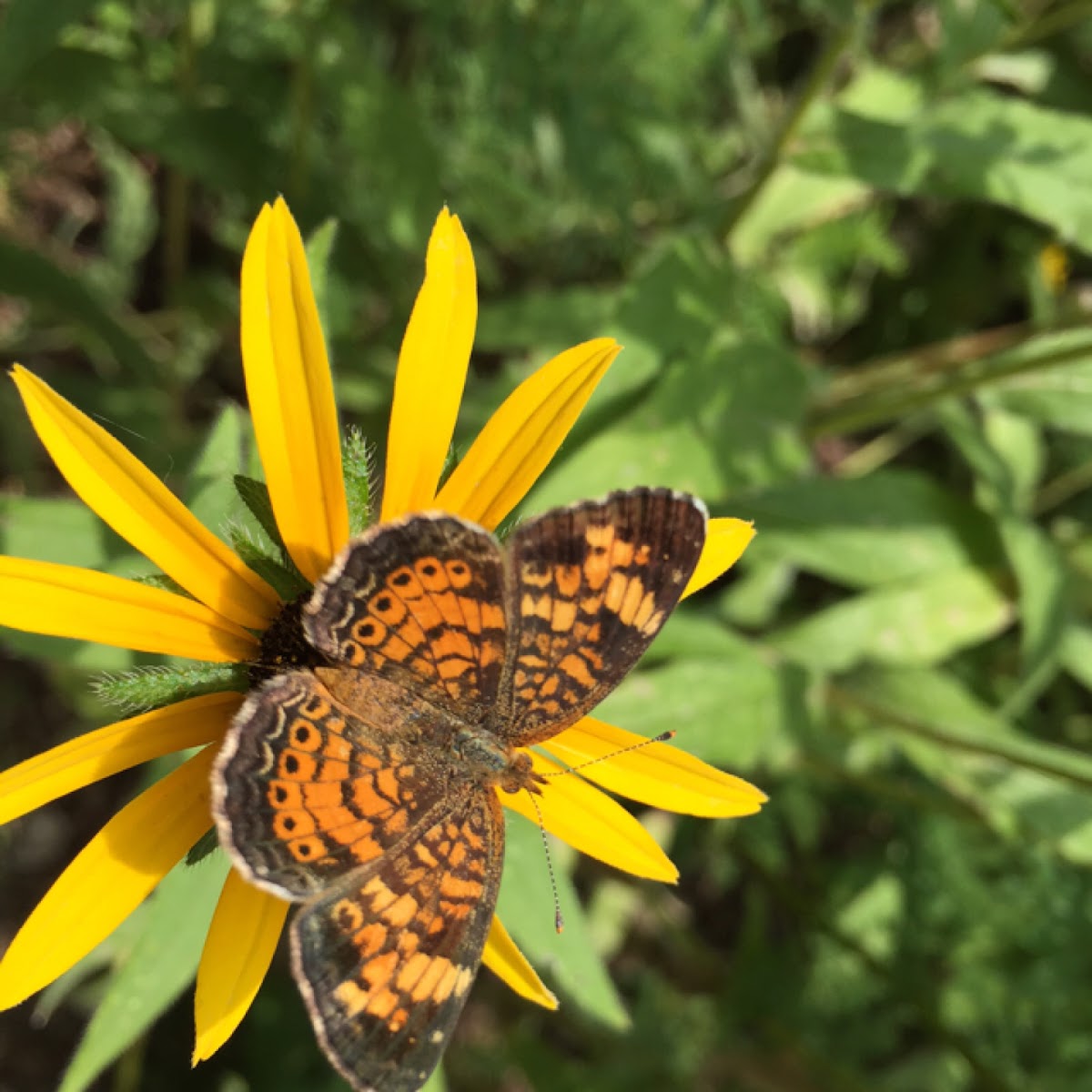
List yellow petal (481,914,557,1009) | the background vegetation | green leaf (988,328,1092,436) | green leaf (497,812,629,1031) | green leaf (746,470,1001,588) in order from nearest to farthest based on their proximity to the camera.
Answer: yellow petal (481,914,557,1009)
green leaf (497,812,629,1031)
the background vegetation
green leaf (988,328,1092,436)
green leaf (746,470,1001,588)

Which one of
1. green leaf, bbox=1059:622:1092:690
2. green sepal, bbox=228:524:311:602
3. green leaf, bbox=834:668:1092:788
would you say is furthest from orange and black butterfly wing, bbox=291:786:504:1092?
green leaf, bbox=1059:622:1092:690

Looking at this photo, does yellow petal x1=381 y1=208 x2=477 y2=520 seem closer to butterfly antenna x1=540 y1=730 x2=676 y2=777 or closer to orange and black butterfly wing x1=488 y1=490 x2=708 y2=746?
orange and black butterfly wing x1=488 y1=490 x2=708 y2=746

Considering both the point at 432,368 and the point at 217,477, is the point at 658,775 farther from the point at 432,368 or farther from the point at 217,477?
the point at 217,477

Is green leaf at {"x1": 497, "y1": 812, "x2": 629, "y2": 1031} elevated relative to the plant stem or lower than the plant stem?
lower

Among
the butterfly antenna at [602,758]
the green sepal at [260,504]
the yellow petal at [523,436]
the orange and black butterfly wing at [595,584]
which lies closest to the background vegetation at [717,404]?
the green sepal at [260,504]

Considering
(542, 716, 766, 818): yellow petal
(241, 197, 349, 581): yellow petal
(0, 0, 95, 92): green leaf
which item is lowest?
(542, 716, 766, 818): yellow petal

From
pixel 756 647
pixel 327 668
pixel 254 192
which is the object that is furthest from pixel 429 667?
pixel 254 192

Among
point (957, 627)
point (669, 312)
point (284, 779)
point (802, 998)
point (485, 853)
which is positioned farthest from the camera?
point (802, 998)

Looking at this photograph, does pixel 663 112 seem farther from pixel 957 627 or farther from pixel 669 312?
pixel 957 627

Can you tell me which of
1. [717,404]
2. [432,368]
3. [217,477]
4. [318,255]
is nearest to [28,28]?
[318,255]

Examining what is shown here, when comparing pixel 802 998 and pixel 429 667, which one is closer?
pixel 429 667
